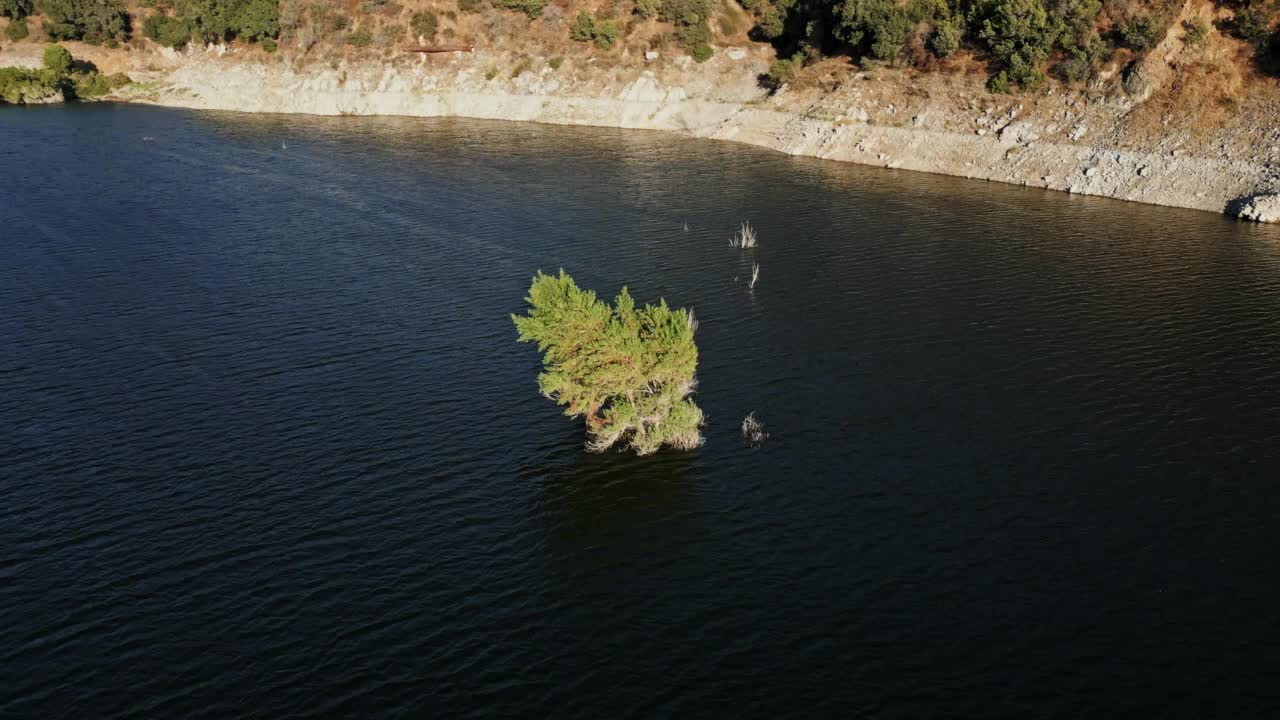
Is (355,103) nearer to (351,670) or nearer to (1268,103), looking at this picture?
(1268,103)

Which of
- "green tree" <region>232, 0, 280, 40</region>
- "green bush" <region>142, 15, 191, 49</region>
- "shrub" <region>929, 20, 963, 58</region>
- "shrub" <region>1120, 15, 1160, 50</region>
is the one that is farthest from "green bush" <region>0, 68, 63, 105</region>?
"shrub" <region>1120, 15, 1160, 50</region>

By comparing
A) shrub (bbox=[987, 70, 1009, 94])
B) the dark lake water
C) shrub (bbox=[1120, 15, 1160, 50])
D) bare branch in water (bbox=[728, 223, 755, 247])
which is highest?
shrub (bbox=[1120, 15, 1160, 50])

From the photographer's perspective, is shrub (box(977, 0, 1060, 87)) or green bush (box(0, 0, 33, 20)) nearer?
shrub (box(977, 0, 1060, 87))

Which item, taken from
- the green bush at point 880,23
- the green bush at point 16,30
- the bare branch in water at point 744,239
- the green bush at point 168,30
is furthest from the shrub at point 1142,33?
the green bush at point 16,30

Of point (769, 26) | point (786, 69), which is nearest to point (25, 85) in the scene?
point (769, 26)

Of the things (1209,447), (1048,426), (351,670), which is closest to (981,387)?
(1048,426)

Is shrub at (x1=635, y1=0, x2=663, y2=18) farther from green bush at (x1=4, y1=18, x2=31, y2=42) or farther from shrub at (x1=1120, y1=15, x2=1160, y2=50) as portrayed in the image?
green bush at (x1=4, y1=18, x2=31, y2=42)

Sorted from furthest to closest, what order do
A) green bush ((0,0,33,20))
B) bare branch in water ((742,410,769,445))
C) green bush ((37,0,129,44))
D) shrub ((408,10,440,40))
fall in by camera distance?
green bush ((0,0,33,20)) → green bush ((37,0,129,44)) → shrub ((408,10,440,40)) → bare branch in water ((742,410,769,445))
